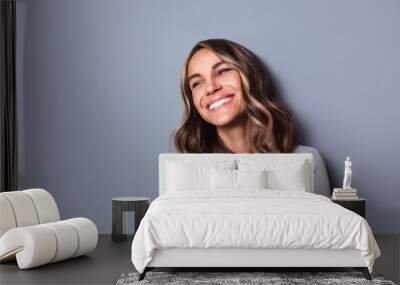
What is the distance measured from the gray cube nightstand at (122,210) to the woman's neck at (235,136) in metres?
1.02

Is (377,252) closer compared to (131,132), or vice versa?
(377,252)

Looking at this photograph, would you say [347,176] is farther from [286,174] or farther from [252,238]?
[252,238]

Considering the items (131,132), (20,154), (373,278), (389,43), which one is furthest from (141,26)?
(373,278)

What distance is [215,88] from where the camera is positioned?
6652 millimetres

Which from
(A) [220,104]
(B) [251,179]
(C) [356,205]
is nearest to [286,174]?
(B) [251,179]

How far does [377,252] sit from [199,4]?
10.5 ft

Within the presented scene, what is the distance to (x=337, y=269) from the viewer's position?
16.5 ft

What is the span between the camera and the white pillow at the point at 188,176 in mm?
6152

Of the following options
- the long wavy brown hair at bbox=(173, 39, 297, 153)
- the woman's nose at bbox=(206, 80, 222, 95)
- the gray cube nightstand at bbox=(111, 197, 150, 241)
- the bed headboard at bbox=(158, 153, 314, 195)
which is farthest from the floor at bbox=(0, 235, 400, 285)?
the woman's nose at bbox=(206, 80, 222, 95)

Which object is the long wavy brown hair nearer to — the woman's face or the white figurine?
the woman's face

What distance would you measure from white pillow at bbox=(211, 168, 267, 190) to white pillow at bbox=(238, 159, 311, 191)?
0.33 ft

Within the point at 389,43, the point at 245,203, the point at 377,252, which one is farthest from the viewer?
the point at 389,43

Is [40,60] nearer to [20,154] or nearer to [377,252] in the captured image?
[20,154]

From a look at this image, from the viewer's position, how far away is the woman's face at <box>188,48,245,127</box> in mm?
6648
